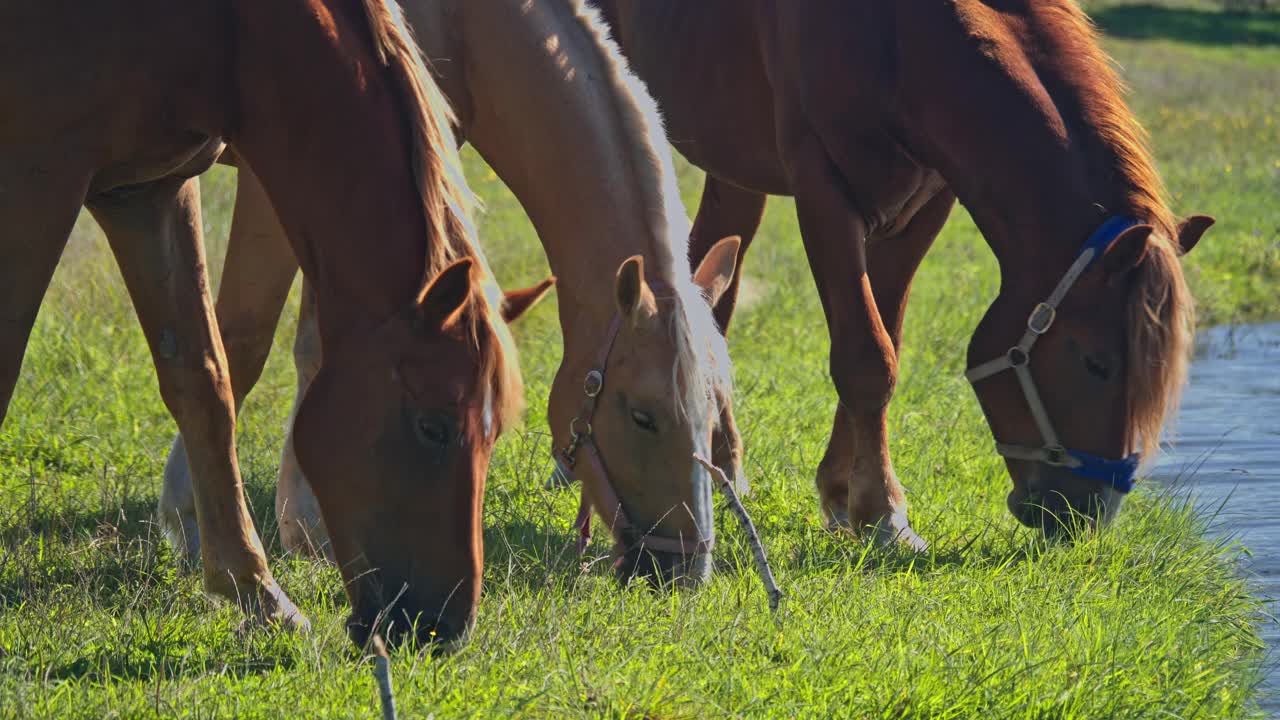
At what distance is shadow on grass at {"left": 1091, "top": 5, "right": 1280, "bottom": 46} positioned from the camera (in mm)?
38250

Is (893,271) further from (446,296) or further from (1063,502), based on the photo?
(446,296)

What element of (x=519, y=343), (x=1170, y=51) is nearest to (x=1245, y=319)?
(x=519, y=343)

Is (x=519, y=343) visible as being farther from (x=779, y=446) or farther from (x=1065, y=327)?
(x=1065, y=327)

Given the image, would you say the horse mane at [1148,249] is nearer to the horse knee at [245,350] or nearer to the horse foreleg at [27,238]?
the horse knee at [245,350]

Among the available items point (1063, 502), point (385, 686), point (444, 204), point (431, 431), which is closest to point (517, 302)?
point (444, 204)

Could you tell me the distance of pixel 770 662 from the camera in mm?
3463

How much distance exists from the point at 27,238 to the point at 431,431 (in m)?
1.05

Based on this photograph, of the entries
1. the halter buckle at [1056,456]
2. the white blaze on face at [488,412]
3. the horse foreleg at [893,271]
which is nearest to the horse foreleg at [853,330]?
the horse foreleg at [893,271]

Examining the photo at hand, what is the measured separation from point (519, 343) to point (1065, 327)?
13.0 feet

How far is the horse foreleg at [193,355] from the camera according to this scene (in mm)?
3965

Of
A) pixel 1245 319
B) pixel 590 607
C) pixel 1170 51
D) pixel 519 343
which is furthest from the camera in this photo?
pixel 1170 51

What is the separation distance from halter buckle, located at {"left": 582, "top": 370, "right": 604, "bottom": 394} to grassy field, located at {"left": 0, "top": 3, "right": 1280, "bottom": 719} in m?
0.45

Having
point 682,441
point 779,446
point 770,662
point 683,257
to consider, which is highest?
point 683,257

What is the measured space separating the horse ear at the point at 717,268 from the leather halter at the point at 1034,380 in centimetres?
83
